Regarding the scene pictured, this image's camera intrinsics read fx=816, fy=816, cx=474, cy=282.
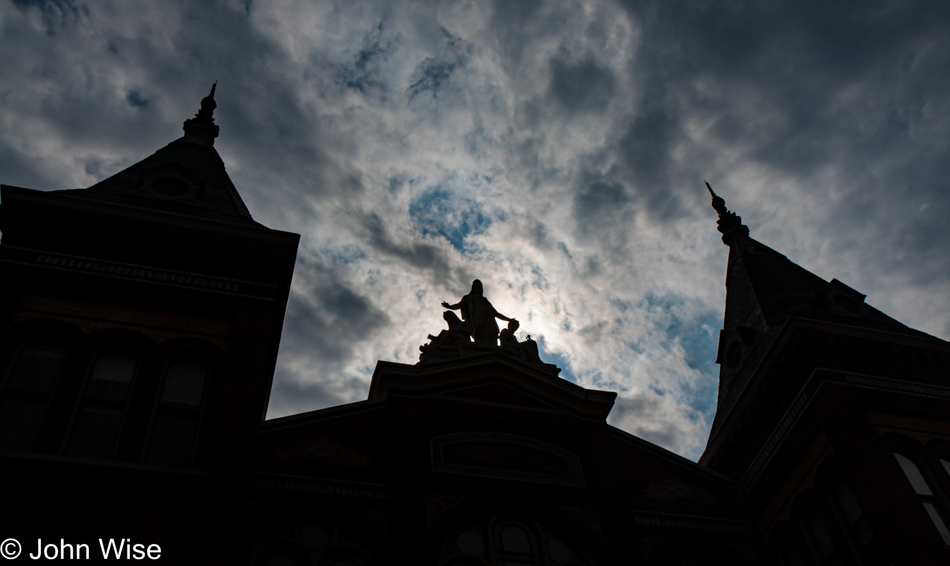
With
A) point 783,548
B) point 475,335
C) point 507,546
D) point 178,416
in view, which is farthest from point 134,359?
point 783,548

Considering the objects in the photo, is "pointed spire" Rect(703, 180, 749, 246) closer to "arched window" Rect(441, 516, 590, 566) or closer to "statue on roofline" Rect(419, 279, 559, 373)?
"statue on roofline" Rect(419, 279, 559, 373)

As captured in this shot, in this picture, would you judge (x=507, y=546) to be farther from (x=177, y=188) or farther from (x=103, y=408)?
(x=177, y=188)

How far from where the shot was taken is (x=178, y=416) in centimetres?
1462

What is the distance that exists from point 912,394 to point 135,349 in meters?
16.0

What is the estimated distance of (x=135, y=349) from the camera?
15.3 metres

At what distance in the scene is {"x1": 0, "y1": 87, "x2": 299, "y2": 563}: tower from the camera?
12.6 metres

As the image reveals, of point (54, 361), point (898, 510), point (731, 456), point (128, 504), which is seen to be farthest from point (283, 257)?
point (898, 510)

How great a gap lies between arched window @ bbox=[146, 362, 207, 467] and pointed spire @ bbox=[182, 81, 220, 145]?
12.9 m

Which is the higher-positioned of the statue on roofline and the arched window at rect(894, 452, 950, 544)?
the statue on roofline

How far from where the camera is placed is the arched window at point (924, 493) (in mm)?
14930

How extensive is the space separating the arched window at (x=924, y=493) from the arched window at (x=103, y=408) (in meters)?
14.6

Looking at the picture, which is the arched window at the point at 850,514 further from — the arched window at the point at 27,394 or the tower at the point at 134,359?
the arched window at the point at 27,394

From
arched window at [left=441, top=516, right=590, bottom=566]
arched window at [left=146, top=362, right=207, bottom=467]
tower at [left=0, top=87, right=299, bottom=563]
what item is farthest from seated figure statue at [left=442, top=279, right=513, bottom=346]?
arched window at [left=146, top=362, right=207, bottom=467]

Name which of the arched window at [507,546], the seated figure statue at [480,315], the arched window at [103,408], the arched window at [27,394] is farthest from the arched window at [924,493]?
the arched window at [27,394]
